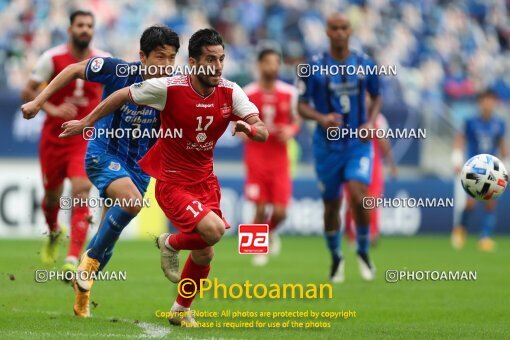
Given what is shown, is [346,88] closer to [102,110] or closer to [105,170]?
[105,170]

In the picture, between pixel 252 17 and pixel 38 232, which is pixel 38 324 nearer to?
pixel 38 232

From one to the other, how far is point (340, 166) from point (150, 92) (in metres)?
4.44

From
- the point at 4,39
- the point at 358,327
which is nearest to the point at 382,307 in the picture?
the point at 358,327

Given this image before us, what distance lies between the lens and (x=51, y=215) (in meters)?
12.0

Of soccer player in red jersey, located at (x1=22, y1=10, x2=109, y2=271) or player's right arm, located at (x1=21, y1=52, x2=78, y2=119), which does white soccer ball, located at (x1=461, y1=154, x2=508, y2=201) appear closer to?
soccer player in red jersey, located at (x1=22, y1=10, x2=109, y2=271)

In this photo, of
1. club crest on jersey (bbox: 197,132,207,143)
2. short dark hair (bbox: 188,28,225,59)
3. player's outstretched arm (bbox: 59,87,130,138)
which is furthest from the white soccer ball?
player's outstretched arm (bbox: 59,87,130,138)

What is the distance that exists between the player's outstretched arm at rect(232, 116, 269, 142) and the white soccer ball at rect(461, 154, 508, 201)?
212 centimetres

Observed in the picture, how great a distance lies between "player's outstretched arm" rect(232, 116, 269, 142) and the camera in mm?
7457

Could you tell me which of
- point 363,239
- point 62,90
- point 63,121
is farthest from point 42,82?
point 363,239

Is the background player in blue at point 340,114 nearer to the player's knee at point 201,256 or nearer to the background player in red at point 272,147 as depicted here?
the background player in red at point 272,147

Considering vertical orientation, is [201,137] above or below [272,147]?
above

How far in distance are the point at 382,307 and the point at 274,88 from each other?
6546mm

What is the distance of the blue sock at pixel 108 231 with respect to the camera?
27.0 feet

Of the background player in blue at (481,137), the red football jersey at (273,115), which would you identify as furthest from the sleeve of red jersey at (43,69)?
the background player in blue at (481,137)
